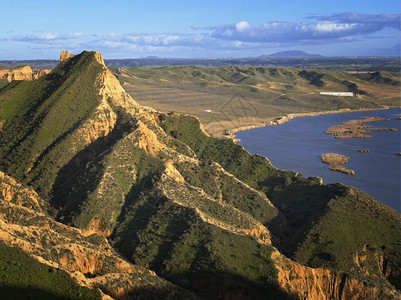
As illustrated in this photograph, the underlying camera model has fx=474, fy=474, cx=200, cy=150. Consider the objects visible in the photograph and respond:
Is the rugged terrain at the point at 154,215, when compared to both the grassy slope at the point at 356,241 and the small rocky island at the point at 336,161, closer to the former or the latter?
the grassy slope at the point at 356,241

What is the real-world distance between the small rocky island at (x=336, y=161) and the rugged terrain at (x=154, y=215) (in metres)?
21.7

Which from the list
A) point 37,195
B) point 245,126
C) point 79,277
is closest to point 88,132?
point 37,195

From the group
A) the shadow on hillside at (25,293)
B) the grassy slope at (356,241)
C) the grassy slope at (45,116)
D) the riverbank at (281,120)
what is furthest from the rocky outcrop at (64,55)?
the shadow on hillside at (25,293)

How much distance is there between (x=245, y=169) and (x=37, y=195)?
91.0 ft

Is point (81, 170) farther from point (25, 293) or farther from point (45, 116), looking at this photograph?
point (25, 293)

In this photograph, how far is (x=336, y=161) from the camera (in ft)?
280

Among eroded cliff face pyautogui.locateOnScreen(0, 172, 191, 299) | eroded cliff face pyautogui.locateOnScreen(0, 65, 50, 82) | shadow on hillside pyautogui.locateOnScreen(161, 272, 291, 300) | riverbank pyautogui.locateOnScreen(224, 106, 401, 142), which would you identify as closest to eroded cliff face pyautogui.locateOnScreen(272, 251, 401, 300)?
shadow on hillside pyautogui.locateOnScreen(161, 272, 291, 300)

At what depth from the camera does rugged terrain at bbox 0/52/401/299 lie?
30.9 m

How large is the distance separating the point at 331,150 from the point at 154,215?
2498 inches

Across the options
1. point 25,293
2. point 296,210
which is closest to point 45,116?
point 296,210

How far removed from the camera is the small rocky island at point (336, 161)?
78.5 meters

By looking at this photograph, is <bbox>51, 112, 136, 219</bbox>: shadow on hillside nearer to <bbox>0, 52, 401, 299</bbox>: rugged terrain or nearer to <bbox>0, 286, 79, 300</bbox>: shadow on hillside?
<bbox>0, 52, 401, 299</bbox>: rugged terrain

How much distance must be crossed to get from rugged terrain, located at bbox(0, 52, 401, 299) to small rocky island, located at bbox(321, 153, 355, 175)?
21660mm

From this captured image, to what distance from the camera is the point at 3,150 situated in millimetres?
53625
